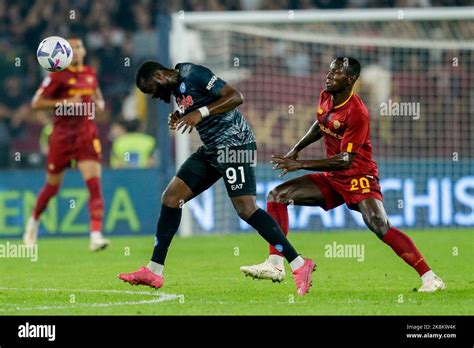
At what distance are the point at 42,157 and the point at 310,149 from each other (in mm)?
4792

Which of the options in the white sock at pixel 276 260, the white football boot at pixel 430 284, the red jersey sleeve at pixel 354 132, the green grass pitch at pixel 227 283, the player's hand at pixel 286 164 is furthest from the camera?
the white sock at pixel 276 260

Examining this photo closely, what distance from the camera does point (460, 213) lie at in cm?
1759

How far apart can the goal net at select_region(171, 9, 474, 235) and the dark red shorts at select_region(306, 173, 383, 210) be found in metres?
7.24

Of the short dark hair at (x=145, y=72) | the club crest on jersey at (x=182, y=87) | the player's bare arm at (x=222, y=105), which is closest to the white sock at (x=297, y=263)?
the player's bare arm at (x=222, y=105)

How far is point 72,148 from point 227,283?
468 cm

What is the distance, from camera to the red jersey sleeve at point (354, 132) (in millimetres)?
10047

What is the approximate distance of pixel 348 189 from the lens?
33.5ft

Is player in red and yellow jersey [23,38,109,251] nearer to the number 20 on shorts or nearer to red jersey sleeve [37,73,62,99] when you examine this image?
red jersey sleeve [37,73,62,99]

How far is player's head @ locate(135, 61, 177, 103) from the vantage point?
383 inches

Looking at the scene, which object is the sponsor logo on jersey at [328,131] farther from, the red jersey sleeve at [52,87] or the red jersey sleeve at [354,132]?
the red jersey sleeve at [52,87]
